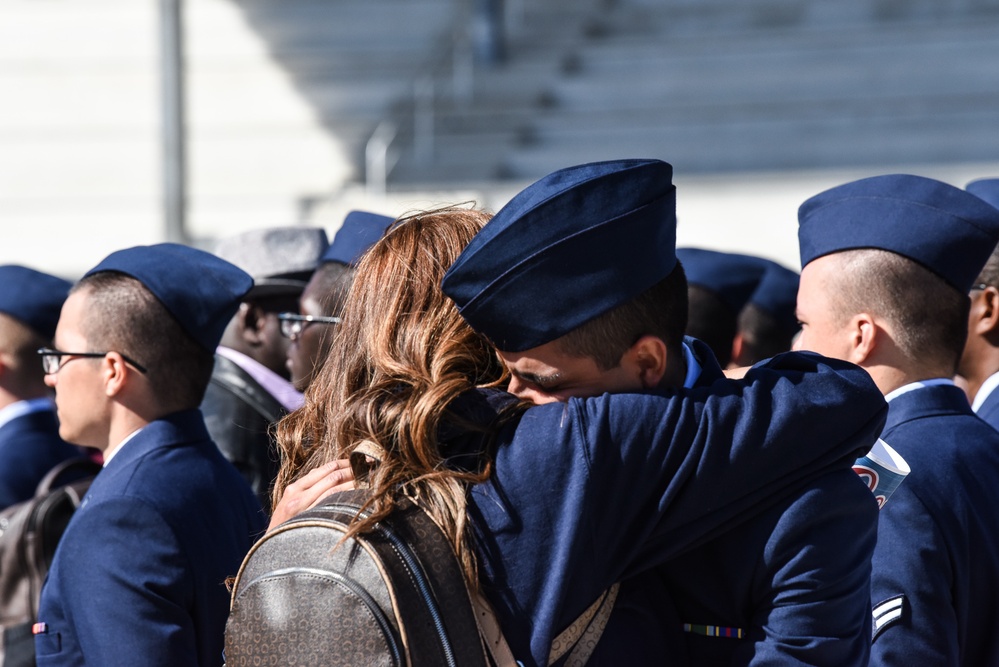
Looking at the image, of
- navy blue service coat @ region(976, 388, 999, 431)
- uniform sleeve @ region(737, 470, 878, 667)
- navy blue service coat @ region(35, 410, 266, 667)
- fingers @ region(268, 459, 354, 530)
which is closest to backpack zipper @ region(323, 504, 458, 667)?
fingers @ region(268, 459, 354, 530)

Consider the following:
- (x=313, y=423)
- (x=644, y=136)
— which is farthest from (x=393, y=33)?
(x=313, y=423)

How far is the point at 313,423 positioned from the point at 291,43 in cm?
981

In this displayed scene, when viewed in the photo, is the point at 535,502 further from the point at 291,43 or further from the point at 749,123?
the point at 291,43

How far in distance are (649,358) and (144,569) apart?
1.18 meters

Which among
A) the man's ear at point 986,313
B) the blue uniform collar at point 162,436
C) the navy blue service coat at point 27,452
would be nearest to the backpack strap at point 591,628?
the blue uniform collar at point 162,436

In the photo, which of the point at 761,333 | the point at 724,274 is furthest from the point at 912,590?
the point at 761,333

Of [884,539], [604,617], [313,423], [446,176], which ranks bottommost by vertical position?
[446,176]

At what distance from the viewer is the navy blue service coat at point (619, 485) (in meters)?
1.30

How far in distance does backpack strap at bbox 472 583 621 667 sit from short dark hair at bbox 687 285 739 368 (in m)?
2.37

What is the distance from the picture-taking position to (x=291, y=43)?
426 inches

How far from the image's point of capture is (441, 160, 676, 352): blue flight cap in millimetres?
1326

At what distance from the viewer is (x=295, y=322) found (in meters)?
3.50

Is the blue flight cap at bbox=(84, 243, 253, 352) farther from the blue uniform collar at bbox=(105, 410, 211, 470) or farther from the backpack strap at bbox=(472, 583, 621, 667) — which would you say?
the backpack strap at bbox=(472, 583, 621, 667)

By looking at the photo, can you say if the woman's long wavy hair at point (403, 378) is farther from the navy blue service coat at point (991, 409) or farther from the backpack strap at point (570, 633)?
the navy blue service coat at point (991, 409)
